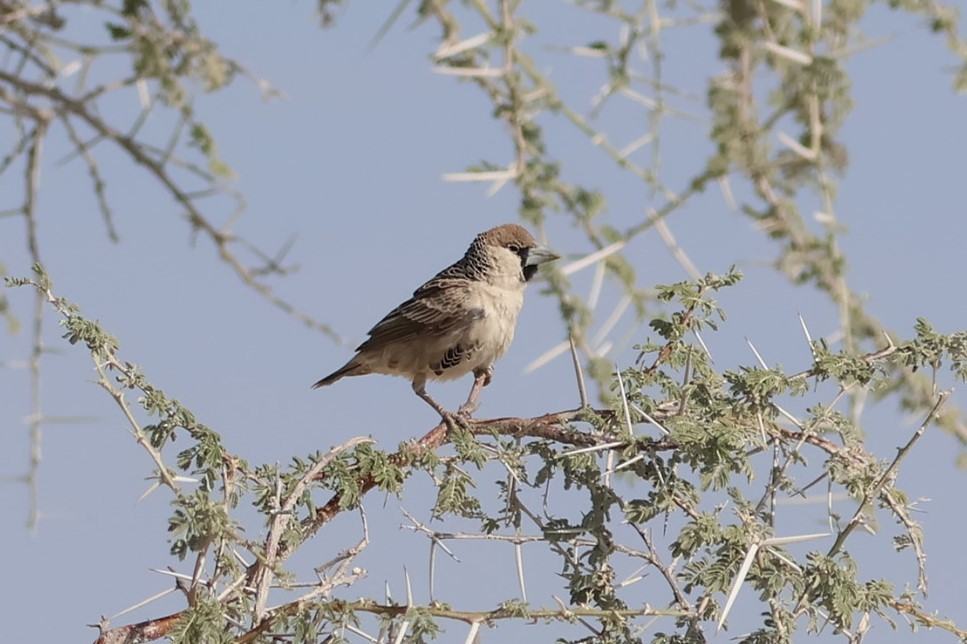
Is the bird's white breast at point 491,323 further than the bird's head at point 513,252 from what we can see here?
No

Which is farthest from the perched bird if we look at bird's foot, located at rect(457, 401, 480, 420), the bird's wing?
bird's foot, located at rect(457, 401, 480, 420)

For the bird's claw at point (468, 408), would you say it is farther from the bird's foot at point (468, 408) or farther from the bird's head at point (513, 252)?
the bird's head at point (513, 252)

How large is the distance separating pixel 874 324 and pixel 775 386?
66.5 inches

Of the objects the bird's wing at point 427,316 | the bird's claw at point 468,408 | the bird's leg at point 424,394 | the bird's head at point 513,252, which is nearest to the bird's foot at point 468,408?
the bird's claw at point 468,408

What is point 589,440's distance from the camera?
3.18 meters

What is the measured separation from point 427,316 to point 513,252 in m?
0.68

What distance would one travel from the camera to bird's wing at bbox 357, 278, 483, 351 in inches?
228

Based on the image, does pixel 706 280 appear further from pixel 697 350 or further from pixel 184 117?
pixel 184 117

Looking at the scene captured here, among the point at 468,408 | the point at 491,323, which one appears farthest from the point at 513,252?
the point at 468,408

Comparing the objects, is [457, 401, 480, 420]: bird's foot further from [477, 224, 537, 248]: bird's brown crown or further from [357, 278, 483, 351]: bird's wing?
[477, 224, 537, 248]: bird's brown crown

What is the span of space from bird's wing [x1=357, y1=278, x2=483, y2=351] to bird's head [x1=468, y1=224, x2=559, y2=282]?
0.26 m

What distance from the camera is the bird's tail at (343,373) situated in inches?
243

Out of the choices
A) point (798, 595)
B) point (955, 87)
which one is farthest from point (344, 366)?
point (798, 595)

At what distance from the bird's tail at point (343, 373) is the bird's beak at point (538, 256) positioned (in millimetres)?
961
